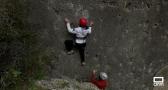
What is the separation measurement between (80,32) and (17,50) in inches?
60.6

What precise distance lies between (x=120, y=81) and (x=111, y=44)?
0.99 m

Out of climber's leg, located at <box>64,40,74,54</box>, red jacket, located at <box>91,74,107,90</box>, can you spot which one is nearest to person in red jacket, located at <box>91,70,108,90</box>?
red jacket, located at <box>91,74,107,90</box>

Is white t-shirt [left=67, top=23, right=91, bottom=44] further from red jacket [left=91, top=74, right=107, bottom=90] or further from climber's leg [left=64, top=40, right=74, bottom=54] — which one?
red jacket [left=91, top=74, right=107, bottom=90]

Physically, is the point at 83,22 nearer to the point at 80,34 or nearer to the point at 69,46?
the point at 80,34

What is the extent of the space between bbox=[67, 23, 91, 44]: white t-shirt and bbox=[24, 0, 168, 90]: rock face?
7.9 inches

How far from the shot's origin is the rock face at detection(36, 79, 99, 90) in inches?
378

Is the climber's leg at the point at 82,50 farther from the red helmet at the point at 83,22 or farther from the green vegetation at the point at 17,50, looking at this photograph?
the green vegetation at the point at 17,50

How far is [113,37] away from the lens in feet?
35.5

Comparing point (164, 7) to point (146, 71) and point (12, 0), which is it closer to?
point (146, 71)

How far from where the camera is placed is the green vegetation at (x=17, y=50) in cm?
927

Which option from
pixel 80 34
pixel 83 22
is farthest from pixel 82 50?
pixel 83 22

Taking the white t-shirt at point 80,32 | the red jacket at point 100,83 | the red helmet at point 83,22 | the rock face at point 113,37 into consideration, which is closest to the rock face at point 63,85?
the red jacket at point 100,83

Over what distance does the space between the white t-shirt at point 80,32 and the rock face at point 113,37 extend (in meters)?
0.20

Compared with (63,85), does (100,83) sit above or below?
below
